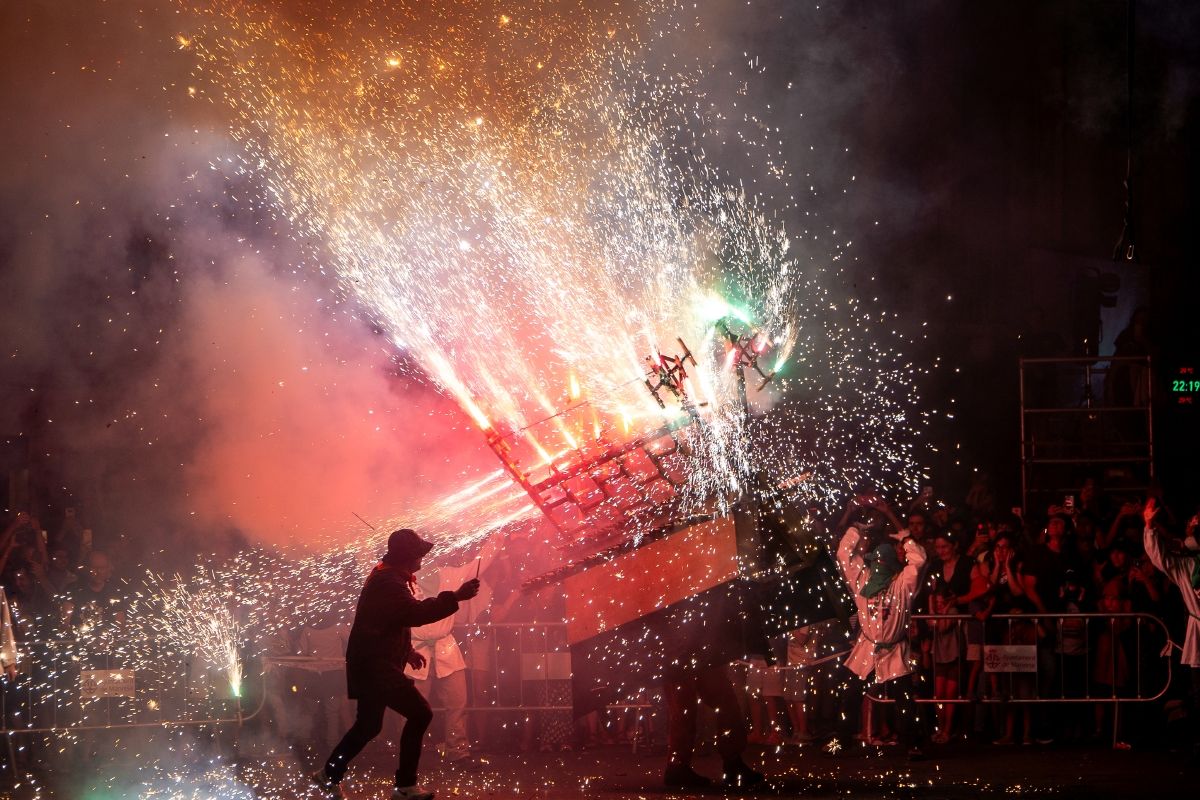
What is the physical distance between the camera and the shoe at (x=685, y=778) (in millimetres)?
6773

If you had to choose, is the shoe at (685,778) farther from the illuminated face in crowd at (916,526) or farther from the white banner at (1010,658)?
the illuminated face in crowd at (916,526)

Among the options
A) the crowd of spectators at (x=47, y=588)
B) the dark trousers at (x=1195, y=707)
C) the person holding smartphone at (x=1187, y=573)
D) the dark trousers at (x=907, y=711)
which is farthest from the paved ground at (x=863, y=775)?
the crowd of spectators at (x=47, y=588)

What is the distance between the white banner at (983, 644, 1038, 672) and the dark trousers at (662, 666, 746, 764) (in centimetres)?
221

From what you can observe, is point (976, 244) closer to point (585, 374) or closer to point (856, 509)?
point (856, 509)

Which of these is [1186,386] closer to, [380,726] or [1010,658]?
[1010,658]

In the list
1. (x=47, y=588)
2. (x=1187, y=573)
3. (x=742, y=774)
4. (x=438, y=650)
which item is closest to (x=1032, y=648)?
(x=1187, y=573)

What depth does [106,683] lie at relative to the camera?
29.8ft

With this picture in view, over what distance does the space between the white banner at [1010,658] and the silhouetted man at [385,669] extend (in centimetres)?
367

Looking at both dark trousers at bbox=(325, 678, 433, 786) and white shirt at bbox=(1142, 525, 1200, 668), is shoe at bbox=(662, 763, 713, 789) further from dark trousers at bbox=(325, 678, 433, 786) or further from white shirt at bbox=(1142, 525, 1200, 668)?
white shirt at bbox=(1142, 525, 1200, 668)

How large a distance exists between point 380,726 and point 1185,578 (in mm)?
4807

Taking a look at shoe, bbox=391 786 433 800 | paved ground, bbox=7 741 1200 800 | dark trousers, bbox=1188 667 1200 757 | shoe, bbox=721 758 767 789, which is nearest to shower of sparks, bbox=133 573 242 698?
paved ground, bbox=7 741 1200 800

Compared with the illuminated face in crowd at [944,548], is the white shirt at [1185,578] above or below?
below

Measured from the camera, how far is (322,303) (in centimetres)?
1080

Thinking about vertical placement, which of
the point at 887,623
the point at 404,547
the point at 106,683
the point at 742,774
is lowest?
the point at 742,774
